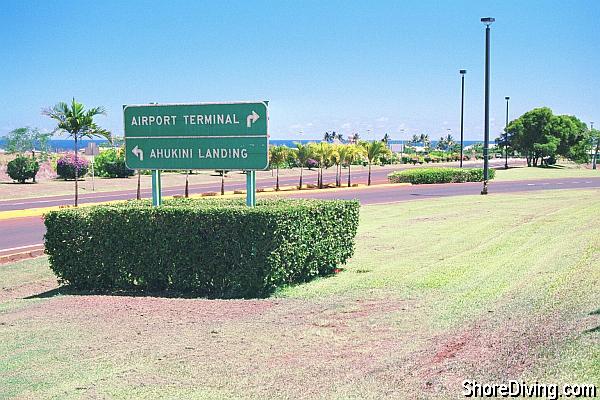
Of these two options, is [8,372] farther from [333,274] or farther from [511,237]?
[511,237]

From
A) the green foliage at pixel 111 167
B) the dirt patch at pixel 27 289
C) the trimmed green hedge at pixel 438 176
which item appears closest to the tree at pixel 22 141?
the green foliage at pixel 111 167

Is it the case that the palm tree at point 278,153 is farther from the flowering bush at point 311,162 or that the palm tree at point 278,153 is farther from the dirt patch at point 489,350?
the dirt patch at point 489,350

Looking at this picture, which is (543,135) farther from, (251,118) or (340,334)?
(340,334)

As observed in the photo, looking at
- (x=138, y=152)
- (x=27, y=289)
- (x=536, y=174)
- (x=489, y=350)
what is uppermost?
(x=138, y=152)

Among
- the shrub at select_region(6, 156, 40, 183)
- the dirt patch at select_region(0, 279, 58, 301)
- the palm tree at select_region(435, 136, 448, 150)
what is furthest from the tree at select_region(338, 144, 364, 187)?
the palm tree at select_region(435, 136, 448, 150)

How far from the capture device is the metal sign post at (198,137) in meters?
11.1

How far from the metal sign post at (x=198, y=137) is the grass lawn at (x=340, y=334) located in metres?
2.35

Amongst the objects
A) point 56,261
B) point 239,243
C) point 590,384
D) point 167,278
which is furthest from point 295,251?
point 590,384

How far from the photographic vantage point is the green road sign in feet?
36.6

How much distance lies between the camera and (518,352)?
6297 mm

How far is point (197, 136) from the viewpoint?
11.5m

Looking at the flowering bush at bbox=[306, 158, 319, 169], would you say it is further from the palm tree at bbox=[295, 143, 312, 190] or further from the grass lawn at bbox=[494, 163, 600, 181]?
the grass lawn at bbox=[494, 163, 600, 181]

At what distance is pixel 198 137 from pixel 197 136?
0.08ft

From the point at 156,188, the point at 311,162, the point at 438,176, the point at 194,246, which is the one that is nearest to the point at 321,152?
the point at 438,176
